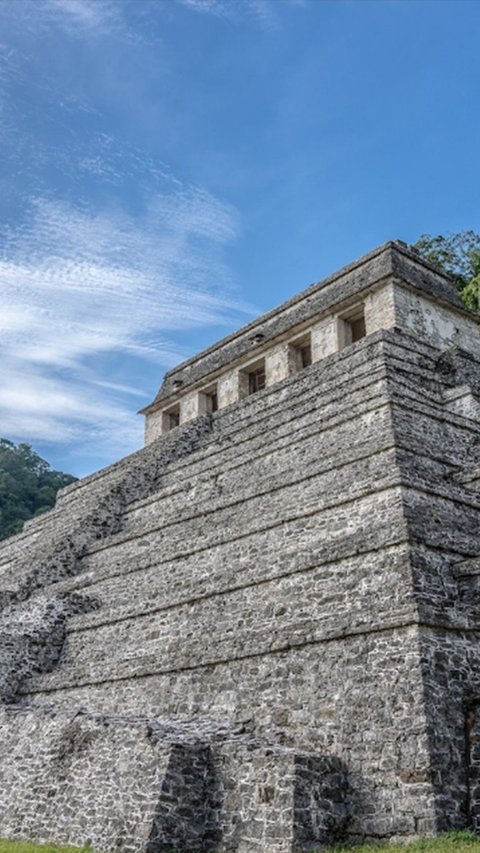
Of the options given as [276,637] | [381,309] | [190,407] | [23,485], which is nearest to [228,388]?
[190,407]

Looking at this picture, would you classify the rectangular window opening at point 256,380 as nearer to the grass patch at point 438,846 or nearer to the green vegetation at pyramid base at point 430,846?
the green vegetation at pyramid base at point 430,846

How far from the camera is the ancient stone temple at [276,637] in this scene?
7922mm

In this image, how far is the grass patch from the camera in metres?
6.75

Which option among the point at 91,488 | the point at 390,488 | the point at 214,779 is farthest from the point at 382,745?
the point at 91,488

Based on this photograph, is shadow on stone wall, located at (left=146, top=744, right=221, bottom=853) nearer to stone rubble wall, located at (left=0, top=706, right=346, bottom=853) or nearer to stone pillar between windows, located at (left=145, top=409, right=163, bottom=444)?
stone rubble wall, located at (left=0, top=706, right=346, bottom=853)

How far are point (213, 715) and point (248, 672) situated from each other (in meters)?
0.72

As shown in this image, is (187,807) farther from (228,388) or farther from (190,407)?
(190,407)

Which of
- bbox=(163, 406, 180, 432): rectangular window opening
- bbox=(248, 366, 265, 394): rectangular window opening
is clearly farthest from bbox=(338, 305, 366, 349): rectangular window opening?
bbox=(163, 406, 180, 432): rectangular window opening

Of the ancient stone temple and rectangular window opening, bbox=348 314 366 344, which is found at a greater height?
rectangular window opening, bbox=348 314 366 344

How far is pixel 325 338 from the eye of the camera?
2052cm

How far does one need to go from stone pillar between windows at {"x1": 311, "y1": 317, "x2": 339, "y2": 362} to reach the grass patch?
14.0 meters

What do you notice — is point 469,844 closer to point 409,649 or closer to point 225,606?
point 409,649

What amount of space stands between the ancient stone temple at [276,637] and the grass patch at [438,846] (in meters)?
0.18

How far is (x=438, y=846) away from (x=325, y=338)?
1492 cm
